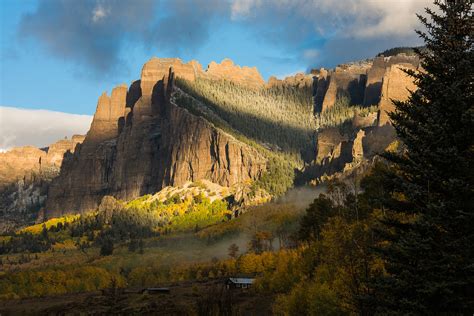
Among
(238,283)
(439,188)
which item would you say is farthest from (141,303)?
(439,188)

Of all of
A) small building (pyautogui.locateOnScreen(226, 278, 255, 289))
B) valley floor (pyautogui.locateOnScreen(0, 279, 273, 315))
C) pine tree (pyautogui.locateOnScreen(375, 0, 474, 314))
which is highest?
pine tree (pyautogui.locateOnScreen(375, 0, 474, 314))

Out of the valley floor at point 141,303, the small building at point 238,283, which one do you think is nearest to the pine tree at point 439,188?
the valley floor at point 141,303

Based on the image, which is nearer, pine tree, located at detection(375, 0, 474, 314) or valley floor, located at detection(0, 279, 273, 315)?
pine tree, located at detection(375, 0, 474, 314)

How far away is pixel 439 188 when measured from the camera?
32.3 metres

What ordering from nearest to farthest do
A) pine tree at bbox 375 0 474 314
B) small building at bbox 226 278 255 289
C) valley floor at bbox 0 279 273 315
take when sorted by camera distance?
pine tree at bbox 375 0 474 314
valley floor at bbox 0 279 273 315
small building at bbox 226 278 255 289

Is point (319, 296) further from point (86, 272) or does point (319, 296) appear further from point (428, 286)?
point (86, 272)

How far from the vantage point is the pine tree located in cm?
2995

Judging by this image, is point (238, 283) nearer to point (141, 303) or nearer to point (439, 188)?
point (141, 303)

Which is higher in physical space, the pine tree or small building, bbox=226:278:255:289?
the pine tree

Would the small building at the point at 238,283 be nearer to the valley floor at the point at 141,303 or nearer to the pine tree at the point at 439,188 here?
the valley floor at the point at 141,303

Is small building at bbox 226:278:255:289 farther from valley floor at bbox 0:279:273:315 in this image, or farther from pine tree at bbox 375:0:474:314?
pine tree at bbox 375:0:474:314

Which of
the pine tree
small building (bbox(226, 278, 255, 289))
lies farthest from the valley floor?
the pine tree

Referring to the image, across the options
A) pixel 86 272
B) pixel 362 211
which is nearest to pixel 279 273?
pixel 362 211

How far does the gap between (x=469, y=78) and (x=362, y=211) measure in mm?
57728
